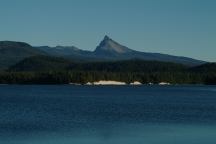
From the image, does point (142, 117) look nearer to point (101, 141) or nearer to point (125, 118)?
point (125, 118)

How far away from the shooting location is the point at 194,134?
54625 millimetres

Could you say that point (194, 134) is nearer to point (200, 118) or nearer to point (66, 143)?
point (66, 143)

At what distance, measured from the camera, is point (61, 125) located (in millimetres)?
63375

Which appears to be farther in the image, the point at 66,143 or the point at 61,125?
the point at 61,125

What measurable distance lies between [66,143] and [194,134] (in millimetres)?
11972

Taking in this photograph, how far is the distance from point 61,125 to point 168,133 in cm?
1242

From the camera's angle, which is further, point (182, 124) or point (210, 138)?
point (182, 124)

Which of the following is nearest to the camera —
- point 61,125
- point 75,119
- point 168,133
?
point 168,133

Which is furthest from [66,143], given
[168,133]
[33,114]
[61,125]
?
[33,114]

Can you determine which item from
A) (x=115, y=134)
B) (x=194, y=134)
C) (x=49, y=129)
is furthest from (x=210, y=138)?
(x=49, y=129)

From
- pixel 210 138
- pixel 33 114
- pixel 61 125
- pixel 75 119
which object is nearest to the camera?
pixel 210 138

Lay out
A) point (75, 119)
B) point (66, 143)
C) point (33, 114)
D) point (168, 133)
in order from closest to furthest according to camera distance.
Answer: point (66, 143) → point (168, 133) → point (75, 119) → point (33, 114)

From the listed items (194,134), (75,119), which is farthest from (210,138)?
(75,119)

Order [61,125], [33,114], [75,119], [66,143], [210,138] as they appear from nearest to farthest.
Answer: [66,143], [210,138], [61,125], [75,119], [33,114]
